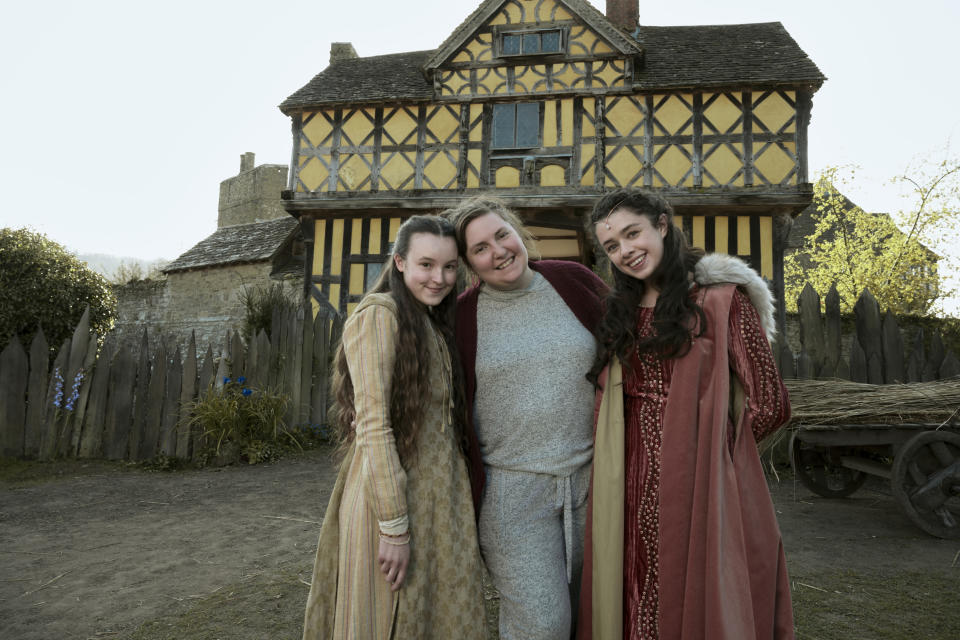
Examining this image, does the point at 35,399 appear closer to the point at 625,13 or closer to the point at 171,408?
the point at 171,408

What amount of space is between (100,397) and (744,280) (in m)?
6.54

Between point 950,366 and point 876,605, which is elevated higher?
point 950,366

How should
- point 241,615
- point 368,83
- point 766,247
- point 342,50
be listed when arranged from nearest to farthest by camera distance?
point 241,615 → point 766,247 → point 368,83 → point 342,50

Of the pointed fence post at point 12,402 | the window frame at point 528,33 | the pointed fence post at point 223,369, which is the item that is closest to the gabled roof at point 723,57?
the window frame at point 528,33

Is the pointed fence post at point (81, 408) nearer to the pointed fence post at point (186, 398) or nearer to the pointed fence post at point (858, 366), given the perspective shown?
the pointed fence post at point (186, 398)

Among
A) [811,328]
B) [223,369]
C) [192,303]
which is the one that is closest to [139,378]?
[223,369]

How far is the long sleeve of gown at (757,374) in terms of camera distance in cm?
173

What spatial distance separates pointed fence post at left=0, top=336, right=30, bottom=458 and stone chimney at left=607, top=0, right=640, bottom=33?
12.5 meters

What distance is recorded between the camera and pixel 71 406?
600cm

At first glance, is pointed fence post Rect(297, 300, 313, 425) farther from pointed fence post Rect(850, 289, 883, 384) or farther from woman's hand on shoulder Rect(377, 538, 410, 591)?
pointed fence post Rect(850, 289, 883, 384)

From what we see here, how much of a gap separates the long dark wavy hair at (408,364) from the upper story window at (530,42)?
10.5 m

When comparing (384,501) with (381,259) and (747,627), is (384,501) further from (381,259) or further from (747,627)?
(381,259)

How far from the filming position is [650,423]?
1.88 metres

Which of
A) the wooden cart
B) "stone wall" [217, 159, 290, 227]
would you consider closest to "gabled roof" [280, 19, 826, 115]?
the wooden cart
